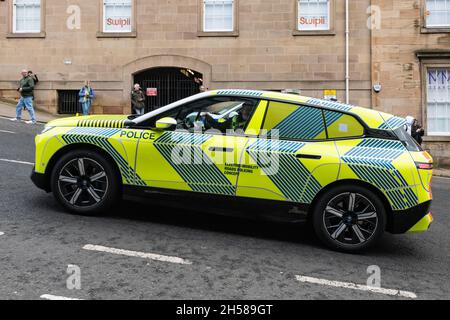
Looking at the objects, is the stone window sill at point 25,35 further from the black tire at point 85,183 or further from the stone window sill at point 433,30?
the black tire at point 85,183

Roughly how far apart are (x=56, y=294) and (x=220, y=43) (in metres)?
15.4

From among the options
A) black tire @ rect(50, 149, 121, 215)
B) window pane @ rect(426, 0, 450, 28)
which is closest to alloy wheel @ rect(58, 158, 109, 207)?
black tire @ rect(50, 149, 121, 215)

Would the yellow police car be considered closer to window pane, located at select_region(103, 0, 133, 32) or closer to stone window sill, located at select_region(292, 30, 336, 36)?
stone window sill, located at select_region(292, 30, 336, 36)

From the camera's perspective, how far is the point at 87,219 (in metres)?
5.62

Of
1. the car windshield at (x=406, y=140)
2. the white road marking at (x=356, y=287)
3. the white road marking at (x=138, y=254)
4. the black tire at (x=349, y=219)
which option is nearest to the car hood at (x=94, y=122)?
the white road marking at (x=138, y=254)

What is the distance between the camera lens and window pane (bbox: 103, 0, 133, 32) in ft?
60.3

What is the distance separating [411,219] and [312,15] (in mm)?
14199

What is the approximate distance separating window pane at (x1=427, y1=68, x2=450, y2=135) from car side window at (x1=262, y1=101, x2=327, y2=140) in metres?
13.9

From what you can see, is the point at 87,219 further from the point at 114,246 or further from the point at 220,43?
the point at 220,43

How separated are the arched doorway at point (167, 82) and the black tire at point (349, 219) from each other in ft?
46.2

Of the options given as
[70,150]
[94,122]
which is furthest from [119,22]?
[70,150]

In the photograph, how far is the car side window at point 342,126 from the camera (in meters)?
5.28

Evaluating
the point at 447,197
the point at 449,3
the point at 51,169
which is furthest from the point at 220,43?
the point at 51,169

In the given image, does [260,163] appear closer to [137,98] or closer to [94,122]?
[94,122]
